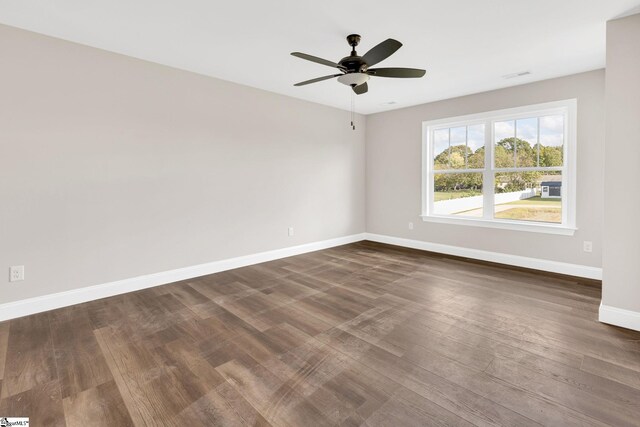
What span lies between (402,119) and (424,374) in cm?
484

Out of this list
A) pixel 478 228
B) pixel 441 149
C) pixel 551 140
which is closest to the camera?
pixel 551 140

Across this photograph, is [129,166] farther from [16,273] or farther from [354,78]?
[354,78]

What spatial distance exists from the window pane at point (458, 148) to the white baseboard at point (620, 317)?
2.97 meters

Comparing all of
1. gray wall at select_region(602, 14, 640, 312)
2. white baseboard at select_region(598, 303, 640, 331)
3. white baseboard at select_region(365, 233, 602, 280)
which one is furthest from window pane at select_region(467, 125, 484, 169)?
white baseboard at select_region(598, 303, 640, 331)

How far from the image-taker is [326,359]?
87.0 inches

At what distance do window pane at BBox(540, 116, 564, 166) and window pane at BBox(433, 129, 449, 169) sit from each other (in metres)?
1.39

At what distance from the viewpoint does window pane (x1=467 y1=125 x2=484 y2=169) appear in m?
4.97

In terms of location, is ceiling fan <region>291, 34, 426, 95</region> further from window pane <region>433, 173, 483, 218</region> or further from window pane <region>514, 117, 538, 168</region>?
window pane <region>433, 173, 483, 218</region>

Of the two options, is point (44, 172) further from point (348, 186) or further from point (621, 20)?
point (621, 20)

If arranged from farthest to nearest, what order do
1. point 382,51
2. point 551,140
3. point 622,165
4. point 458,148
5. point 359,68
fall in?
point 458,148
point 551,140
point 359,68
point 622,165
point 382,51

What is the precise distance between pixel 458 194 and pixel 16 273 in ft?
19.2

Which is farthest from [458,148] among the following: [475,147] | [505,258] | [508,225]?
[505,258]

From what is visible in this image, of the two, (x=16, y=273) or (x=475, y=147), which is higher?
(x=475, y=147)

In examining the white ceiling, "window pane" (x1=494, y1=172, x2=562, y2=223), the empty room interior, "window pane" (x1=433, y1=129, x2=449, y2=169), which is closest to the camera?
the empty room interior
